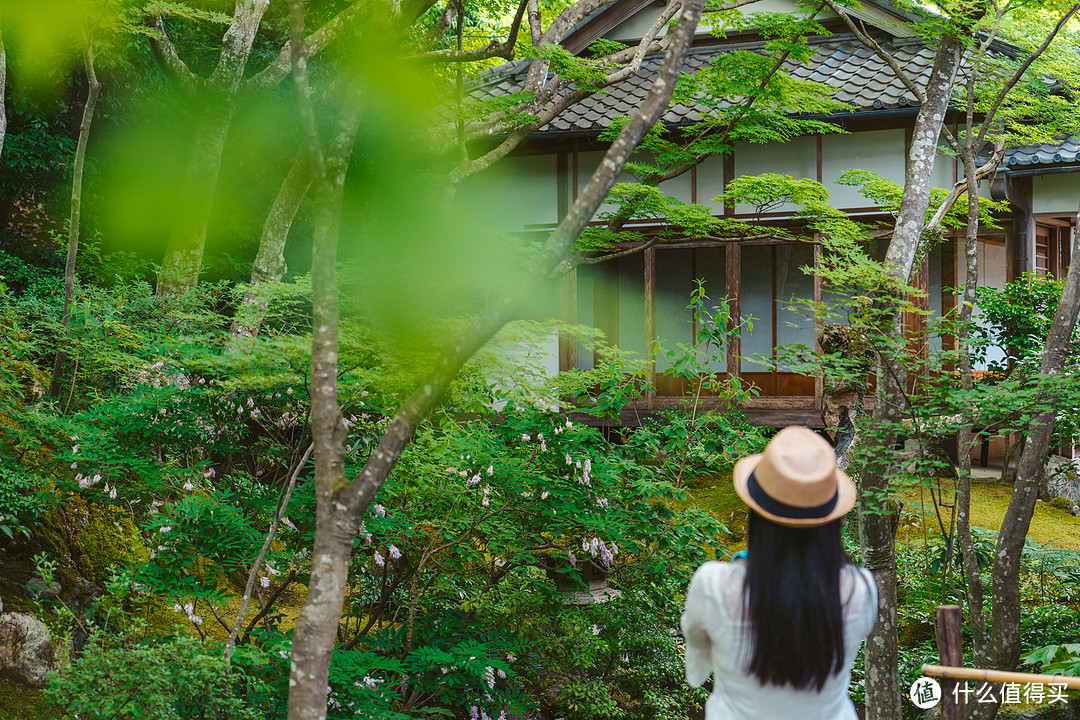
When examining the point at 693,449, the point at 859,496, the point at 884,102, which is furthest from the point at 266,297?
the point at 884,102

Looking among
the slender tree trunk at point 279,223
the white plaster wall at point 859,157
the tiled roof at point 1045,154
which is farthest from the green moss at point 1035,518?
the slender tree trunk at point 279,223

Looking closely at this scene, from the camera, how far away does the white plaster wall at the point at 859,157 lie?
452 inches

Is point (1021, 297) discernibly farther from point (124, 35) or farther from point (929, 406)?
point (124, 35)

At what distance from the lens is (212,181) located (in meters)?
9.92

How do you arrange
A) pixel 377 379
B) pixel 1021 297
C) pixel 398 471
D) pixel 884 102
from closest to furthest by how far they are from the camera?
pixel 377 379 → pixel 398 471 → pixel 1021 297 → pixel 884 102

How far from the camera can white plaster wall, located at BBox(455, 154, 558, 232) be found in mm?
12859

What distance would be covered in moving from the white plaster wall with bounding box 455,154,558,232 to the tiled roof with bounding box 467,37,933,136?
82cm

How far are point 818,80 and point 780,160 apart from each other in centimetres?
122

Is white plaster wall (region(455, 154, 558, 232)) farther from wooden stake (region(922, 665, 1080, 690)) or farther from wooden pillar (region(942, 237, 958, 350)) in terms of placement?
wooden stake (region(922, 665, 1080, 690))

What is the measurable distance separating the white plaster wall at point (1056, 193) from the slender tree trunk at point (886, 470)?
8.05 meters

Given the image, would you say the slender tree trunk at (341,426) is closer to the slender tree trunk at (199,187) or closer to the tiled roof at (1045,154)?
the slender tree trunk at (199,187)

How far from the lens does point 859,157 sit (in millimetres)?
11609

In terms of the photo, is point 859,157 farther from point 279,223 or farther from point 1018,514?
point 279,223

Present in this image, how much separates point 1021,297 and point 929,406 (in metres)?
3.41
